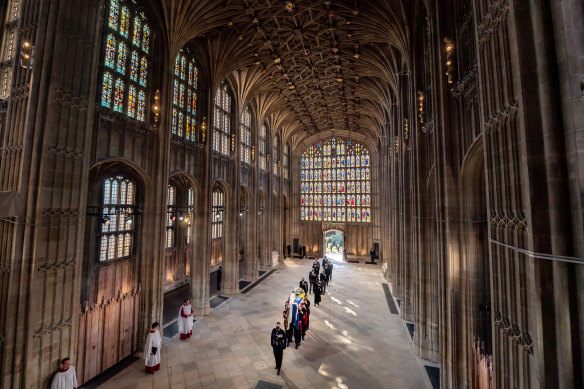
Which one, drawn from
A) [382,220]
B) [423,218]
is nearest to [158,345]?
[423,218]

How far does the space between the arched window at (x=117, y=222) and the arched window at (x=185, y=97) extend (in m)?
3.70

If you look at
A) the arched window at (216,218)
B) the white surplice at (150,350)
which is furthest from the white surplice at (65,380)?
the arched window at (216,218)

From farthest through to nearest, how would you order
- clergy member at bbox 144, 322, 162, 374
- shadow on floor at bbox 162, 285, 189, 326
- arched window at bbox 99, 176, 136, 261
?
shadow on floor at bbox 162, 285, 189, 326 → arched window at bbox 99, 176, 136, 261 → clergy member at bbox 144, 322, 162, 374

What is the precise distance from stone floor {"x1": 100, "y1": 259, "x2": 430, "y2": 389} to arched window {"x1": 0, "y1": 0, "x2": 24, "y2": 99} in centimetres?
957

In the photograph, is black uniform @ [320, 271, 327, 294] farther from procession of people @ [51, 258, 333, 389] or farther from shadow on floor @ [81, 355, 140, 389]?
shadow on floor @ [81, 355, 140, 389]

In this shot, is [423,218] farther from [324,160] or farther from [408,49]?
[324,160]

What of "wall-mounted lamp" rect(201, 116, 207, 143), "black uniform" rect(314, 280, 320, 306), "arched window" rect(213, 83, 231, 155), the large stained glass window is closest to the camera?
"wall-mounted lamp" rect(201, 116, 207, 143)

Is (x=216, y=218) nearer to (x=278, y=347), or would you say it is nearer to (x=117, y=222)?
(x=117, y=222)

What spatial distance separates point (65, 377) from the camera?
21.0 feet

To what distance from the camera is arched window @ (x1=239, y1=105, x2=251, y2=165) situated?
2012cm

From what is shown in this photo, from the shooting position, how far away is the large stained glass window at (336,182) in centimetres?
3053

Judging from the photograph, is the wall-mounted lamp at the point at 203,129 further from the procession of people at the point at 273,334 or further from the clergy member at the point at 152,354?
the clergy member at the point at 152,354

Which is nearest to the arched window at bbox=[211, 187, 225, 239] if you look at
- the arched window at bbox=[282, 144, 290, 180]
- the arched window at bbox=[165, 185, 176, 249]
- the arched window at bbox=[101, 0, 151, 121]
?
the arched window at bbox=[165, 185, 176, 249]

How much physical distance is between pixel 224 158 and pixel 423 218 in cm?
1211
